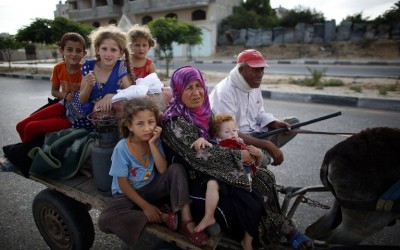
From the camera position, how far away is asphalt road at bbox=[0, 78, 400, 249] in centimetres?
248

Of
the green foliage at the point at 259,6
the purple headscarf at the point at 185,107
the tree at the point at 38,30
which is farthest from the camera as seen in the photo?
the green foliage at the point at 259,6

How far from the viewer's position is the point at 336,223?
6.47ft

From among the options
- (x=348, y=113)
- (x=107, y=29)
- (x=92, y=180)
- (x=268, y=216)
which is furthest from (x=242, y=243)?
(x=348, y=113)

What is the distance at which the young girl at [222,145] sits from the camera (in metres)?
1.67

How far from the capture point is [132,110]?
181cm

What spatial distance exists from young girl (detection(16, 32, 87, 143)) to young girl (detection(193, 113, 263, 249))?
1319mm

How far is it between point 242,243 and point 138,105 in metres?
1.05

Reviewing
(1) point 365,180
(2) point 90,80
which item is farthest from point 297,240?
(2) point 90,80

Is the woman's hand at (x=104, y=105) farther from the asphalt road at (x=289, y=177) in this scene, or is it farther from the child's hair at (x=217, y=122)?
the asphalt road at (x=289, y=177)

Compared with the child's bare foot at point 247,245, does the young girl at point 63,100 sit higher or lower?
higher

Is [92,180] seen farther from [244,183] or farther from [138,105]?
[244,183]

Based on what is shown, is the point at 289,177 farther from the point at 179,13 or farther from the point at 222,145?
the point at 179,13

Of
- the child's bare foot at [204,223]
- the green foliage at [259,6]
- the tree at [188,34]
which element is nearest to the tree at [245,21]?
the green foliage at [259,6]

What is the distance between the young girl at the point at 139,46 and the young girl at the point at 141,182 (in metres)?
1.54
